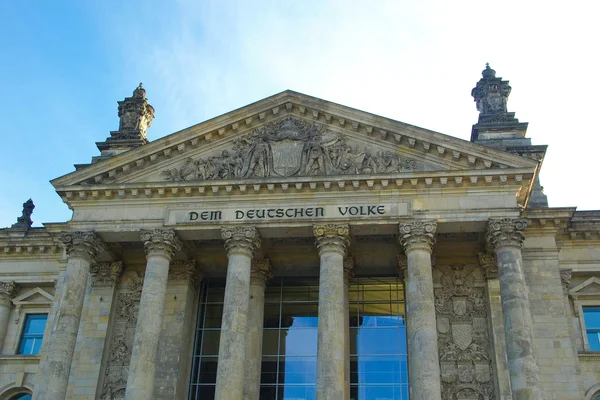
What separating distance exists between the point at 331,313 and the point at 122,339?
9172 mm

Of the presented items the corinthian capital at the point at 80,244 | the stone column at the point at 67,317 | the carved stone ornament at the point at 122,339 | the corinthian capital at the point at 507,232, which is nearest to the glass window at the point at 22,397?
the stone column at the point at 67,317

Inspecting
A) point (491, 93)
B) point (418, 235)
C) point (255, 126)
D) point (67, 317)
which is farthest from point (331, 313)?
point (491, 93)

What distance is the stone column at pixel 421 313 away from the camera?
22703 millimetres

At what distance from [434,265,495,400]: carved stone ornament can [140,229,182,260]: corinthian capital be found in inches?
409

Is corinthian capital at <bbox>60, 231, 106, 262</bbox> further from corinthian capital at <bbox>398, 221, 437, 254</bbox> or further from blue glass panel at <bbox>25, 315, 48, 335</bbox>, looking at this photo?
corinthian capital at <bbox>398, 221, 437, 254</bbox>

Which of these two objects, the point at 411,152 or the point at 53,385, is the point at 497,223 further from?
the point at 53,385

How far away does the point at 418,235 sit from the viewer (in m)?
25.1

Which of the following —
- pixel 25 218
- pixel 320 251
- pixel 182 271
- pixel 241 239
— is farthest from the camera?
pixel 25 218

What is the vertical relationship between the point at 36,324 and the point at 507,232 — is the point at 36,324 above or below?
below

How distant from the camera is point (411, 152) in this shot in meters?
26.9

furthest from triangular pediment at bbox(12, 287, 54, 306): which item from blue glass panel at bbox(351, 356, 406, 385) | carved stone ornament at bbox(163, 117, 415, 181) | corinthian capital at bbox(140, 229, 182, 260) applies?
blue glass panel at bbox(351, 356, 406, 385)

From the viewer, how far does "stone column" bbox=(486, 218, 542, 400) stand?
875 inches

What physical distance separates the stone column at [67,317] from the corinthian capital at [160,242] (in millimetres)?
2166

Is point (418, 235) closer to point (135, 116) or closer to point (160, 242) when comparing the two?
point (160, 242)
